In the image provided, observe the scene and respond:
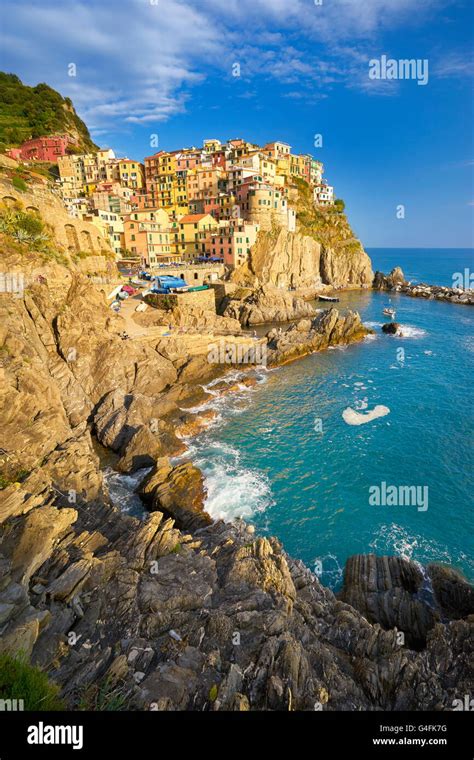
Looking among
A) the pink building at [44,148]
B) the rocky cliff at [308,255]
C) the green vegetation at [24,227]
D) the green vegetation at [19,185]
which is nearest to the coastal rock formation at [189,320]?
the green vegetation at [24,227]

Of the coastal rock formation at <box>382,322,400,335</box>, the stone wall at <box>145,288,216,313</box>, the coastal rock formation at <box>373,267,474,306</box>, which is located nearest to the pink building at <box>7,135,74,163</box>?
the stone wall at <box>145,288,216,313</box>

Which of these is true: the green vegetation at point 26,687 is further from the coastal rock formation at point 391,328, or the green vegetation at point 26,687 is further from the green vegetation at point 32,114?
the green vegetation at point 32,114

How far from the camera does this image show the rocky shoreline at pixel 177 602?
980cm

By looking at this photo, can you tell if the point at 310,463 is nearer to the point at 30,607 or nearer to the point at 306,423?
the point at 306,423

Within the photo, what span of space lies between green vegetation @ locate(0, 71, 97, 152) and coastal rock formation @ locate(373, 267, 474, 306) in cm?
8795

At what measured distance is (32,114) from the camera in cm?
9388

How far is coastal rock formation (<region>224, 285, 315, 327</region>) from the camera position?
6187 centimetres

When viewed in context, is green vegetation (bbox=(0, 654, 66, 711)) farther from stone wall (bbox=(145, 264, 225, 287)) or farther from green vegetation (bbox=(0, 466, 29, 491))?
stone wall (bbox=(145, 264, 225, 287))

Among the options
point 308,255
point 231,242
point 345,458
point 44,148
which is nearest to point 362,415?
point 345,458

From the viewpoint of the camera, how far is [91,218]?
195ft

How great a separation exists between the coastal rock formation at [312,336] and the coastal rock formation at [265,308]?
7.98 meters
